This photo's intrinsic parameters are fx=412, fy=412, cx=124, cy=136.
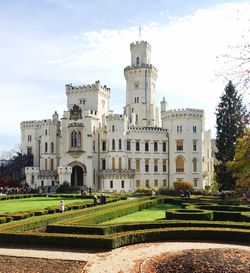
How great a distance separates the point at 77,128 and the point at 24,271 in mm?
54453

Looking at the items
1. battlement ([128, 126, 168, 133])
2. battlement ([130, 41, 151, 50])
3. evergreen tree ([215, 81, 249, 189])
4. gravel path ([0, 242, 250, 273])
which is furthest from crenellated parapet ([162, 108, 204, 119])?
gravel path ([0, 242, 250, 273])

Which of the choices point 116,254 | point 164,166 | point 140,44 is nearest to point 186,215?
point 116,254

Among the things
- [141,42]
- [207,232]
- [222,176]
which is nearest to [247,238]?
[207,232]

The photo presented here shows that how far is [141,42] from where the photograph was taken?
79875 millimetres

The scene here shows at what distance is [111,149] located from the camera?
2707 inches

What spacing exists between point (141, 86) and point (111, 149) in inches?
646

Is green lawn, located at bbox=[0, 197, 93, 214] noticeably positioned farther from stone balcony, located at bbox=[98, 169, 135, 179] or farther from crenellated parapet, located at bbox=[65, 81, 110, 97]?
crenellated parapet, located at bbox=[65, 81, 110, 97]

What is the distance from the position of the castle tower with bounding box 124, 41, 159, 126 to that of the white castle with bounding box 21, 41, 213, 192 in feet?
11.2

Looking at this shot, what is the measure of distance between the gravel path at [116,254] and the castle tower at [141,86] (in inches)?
2361

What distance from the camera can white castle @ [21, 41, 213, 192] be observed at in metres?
68.1

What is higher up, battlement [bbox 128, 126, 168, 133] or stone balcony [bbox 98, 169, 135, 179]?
battlement [bbox 128, 126, 168, 133]

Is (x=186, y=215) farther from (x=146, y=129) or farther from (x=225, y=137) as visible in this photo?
(x=146, y=129)

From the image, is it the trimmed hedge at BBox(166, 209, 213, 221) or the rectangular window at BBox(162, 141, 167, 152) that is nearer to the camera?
the trimmed hedge at BBox(166, 209, 213, 221)

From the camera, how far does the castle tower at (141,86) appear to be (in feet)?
258
